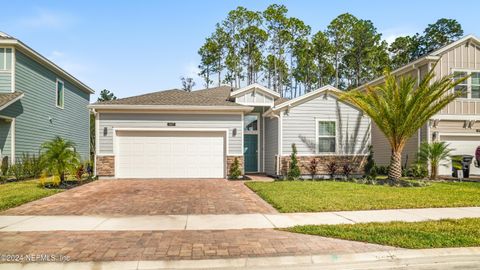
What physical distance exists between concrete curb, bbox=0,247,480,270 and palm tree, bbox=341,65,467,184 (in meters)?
9.22

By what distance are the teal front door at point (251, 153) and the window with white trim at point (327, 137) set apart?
12.2ft

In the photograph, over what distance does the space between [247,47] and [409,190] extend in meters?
29.4

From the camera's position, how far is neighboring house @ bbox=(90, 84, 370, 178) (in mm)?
15984

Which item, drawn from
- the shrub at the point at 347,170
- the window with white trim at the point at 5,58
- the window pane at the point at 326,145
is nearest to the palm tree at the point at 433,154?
the shrub at the point at 347,170

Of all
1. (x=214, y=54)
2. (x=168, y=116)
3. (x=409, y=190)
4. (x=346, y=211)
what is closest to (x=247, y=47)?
(x=214, y=54)

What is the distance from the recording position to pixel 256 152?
19.2 m

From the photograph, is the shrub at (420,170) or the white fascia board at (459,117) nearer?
the shrub at (420,170)

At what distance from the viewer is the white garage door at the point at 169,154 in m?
16.1

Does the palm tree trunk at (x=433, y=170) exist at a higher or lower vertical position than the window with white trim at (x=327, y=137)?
lower

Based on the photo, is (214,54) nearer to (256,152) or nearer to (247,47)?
(247,47)

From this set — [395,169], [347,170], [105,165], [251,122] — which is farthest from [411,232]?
[251,122]

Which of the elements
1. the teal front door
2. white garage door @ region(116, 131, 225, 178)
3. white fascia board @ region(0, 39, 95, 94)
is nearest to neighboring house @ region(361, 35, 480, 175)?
the teal front door

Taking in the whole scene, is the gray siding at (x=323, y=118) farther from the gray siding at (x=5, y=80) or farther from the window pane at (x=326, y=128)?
the gray siding at (x=5, y=80)

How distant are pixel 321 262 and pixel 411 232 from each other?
2.24 metres
